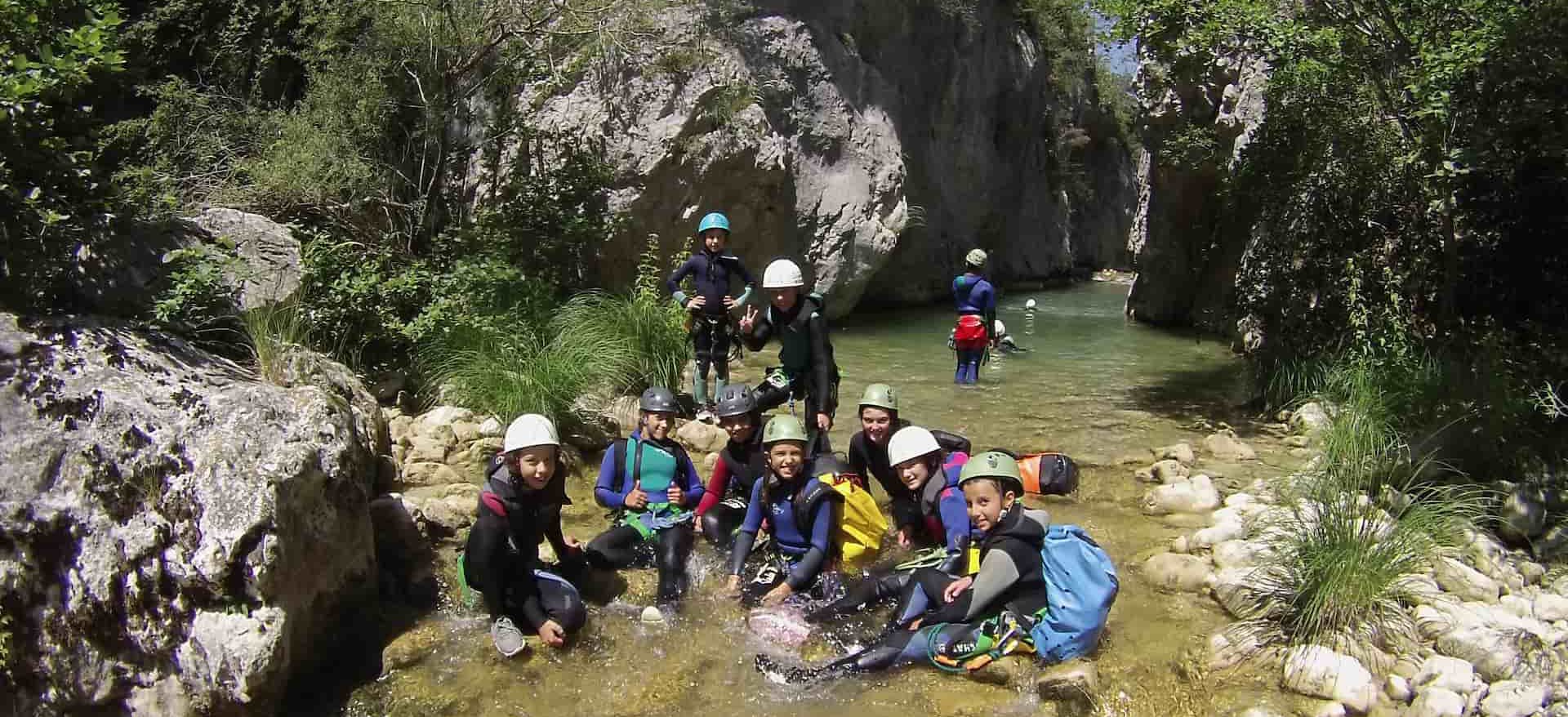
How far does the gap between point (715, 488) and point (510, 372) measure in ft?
7.68

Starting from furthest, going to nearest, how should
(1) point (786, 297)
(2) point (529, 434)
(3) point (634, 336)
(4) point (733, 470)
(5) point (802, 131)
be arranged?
(5) point (802, 131), (3) point (634, 336), (1) point (786, 297), (4) point (733, 470), (2) point (529, 434)

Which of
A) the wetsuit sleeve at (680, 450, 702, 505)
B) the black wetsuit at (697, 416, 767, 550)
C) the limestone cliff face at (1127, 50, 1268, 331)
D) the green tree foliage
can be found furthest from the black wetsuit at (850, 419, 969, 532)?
the limestone cliff face at (1127, 50, 1268, 331)

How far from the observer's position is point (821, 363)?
603cm

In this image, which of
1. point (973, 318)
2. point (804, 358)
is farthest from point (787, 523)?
point (973, 318)

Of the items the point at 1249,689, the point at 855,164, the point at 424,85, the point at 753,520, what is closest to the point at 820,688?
the point at 753,520

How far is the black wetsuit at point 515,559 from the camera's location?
412cm

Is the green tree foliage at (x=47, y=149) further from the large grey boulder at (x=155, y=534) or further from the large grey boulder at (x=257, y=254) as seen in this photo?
the large grey boulder at (x=257, y=254)

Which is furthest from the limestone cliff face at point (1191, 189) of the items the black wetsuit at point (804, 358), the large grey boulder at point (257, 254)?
the large grey boulder at point (257, 254)

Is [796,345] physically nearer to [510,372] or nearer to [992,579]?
[510,372]

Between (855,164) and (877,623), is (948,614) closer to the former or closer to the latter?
(877,623)

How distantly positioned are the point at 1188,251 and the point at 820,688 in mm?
13953

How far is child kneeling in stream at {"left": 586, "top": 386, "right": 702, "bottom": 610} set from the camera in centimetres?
501

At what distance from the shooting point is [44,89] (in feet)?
15.2

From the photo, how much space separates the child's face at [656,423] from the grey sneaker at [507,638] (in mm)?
1424
